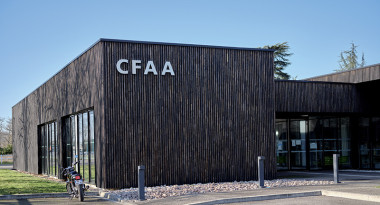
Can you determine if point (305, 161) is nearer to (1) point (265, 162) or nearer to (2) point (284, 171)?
(2) point (284, 171)

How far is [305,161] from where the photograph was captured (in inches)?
936

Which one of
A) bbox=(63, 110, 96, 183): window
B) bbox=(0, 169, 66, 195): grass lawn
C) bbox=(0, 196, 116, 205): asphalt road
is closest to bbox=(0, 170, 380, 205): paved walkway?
bbox=(0, 196, 116, 205): asphalt road

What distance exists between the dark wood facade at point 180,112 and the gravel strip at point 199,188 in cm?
75

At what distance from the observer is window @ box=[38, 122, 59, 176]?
78.3 feet

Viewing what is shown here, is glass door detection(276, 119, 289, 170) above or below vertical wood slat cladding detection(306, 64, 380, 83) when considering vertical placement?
below

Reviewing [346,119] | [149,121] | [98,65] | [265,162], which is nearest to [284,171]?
[346,119]

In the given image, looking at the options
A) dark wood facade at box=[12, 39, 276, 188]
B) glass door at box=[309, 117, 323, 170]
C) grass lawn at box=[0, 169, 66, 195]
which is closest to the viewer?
grass lawn at box=[0, 169, 66, 195]

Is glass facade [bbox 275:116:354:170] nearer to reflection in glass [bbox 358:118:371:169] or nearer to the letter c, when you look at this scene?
reflection in glass [bbox 358:118:371:169]

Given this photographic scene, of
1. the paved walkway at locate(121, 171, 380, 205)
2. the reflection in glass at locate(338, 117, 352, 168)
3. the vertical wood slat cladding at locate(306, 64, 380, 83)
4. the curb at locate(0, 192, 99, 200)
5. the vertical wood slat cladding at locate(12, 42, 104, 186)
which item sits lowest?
the curb at locate(0, 192, 99, 200)

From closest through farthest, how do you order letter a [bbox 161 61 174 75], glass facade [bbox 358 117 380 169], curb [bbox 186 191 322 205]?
curb [bbox 186 191 322 205] → letter a [bbox 161 61 174 75] → glass facade [bbox 358 117 380 169]

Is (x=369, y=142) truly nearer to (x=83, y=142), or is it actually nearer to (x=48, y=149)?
(x=83, y=142)

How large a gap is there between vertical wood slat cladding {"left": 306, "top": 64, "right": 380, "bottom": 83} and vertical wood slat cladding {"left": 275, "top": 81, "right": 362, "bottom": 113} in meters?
0.41

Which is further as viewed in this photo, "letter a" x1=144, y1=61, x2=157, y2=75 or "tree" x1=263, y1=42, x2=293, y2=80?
"tree" x1=263, y1=42, x2=293, y2=80

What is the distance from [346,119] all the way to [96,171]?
42.7ft
